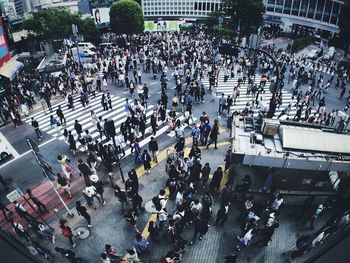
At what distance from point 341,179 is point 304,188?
1589 mm

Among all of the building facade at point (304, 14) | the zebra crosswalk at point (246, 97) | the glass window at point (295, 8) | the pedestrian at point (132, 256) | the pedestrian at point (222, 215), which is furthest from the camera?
the glass window at point (295, 8)

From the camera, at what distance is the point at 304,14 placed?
53125mm

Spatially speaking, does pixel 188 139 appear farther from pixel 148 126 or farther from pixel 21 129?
pixel 21 129

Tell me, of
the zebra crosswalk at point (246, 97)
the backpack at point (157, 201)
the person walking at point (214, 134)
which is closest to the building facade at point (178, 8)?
the zebra crosswalk at point (246, 97)

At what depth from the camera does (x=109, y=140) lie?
54.7 feet

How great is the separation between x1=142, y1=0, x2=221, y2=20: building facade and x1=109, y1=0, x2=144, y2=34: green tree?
3122cm

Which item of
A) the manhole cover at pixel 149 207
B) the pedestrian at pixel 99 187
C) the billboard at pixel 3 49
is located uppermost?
the billboard at pixel 3 49

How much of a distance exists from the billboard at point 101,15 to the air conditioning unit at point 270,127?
48193mm

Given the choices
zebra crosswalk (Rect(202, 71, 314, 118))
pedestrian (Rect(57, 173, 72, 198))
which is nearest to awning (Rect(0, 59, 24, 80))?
pedestrian (Rect(57, 173, 72, 198))

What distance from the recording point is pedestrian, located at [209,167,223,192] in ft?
38.5

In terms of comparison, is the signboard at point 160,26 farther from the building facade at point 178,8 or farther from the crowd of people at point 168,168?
the building facade at point 178,8

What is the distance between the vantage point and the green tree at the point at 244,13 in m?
44.2

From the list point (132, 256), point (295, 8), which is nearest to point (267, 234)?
point (132, 256)

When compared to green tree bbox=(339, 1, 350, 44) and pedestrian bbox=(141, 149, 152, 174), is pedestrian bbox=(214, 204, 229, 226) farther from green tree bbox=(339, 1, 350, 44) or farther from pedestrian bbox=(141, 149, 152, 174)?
green tree bbox=(339, 1, 350, 44)
